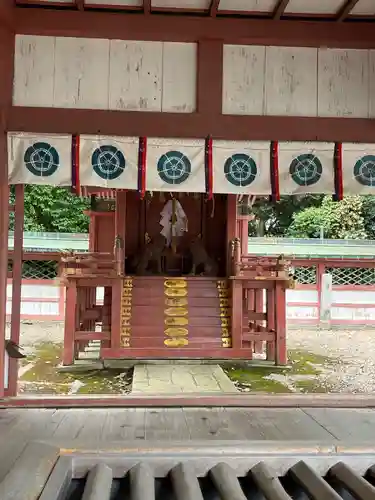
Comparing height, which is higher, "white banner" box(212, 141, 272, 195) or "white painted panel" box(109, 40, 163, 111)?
"white painted panel" box(109, 40, 163, 111)

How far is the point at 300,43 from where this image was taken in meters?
5.13

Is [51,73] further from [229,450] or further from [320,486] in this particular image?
[320,486]

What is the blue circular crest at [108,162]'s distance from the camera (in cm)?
512

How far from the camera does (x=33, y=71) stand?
5.00 meters

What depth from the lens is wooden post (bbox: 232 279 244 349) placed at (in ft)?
31.1

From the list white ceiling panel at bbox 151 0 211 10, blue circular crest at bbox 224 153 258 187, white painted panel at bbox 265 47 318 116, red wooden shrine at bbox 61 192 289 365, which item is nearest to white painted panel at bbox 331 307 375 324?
red wooden shrine at bbox 61 192 289 365

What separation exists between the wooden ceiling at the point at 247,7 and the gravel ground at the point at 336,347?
214 inches

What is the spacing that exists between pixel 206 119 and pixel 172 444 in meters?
3.25

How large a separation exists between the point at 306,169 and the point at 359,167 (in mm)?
570

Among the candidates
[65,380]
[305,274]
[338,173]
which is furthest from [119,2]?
[305,274]

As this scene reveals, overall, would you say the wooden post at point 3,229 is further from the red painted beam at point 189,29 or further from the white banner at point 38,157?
the red painted beam at point 189,29

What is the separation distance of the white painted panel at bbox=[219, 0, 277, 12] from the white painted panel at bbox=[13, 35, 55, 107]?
1.82 metres

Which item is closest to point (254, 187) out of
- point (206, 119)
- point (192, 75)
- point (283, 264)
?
point (206, 119)

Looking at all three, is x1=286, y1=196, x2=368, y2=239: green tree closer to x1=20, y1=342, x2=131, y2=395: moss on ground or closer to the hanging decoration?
x1=20, y1=342, x2=131, y2=395: moss on ground
